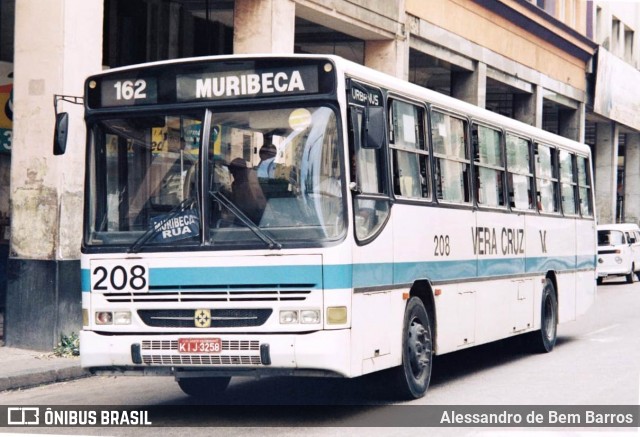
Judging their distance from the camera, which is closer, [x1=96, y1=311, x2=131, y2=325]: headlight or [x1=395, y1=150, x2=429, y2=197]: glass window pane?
[x1=96, y1=311, x2=131, y2=325]: headlight

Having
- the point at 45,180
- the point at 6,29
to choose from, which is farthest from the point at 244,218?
the point at 6,29

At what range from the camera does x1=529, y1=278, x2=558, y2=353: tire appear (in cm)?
1579

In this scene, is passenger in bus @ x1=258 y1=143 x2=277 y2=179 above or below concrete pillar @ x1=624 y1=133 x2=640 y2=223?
below

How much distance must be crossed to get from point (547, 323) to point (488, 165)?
3.31m

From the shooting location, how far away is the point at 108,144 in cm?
1040

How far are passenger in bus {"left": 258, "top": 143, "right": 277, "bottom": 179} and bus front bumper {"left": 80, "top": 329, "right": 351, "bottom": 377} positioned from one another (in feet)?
4.16

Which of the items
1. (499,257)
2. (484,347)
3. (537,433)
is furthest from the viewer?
(484,347)

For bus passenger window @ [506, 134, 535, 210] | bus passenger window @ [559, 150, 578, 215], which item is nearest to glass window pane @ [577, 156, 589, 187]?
bus passenger window @ [559, 150, 578, 215]

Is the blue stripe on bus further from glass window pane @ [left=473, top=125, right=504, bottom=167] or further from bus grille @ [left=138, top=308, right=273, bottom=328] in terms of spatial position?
glass window pane @ [left=473, top=125, right=504, bottom=167]

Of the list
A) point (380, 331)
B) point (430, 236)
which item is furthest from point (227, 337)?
point (430, 236)

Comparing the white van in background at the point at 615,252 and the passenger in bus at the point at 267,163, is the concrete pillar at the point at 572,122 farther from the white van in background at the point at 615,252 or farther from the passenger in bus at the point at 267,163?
the passenger in bus at the point at 267,163

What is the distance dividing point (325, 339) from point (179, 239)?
146cm

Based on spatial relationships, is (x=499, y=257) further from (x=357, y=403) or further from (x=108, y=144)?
(x=108, y=144)

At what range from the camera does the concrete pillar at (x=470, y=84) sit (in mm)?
30062
